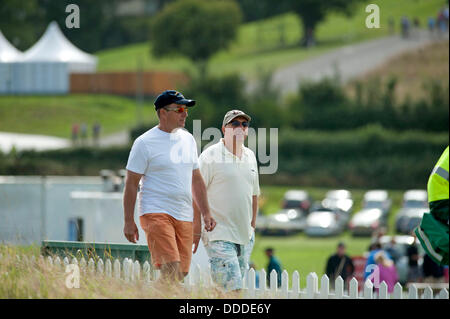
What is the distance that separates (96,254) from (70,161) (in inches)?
2380

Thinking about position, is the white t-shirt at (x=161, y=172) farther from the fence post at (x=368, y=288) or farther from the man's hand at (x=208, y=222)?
the fence post at (x=368, y=288)

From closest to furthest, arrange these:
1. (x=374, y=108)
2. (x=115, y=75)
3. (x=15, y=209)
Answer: (x=15, y=209), (x=374, y=108), (x=115, y=75)

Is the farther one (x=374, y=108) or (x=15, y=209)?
(x=374, y=108)

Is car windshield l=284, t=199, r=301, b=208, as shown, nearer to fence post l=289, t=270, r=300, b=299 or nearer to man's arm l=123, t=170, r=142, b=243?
fence post l=289, t=270, r=300, b=299

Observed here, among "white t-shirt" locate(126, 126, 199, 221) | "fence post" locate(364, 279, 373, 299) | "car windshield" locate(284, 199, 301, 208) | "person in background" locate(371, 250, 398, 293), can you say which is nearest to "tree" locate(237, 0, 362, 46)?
"car windshield" locate(284, 199, 301, 208)

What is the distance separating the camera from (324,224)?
157ft

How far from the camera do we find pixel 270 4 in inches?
4210

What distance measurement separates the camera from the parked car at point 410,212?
44.6 metres

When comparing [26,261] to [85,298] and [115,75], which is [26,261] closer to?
[85,298]

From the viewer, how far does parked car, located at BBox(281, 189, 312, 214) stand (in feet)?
176

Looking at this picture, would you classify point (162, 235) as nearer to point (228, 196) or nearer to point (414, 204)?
point (228, 196)

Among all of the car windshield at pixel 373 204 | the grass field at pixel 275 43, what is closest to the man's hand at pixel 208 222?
the car windshield at pixel 373 204
